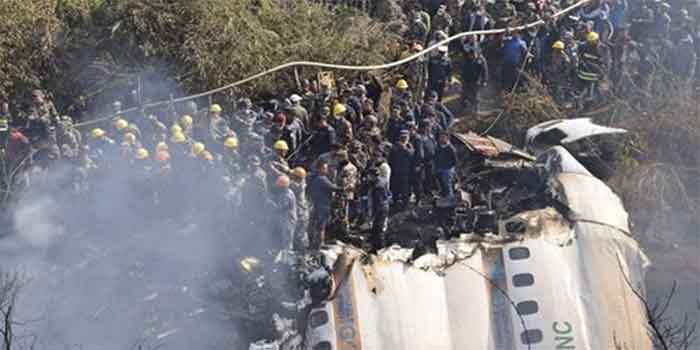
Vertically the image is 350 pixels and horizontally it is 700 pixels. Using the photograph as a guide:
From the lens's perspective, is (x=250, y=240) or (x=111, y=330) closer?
(x=111, y=330)

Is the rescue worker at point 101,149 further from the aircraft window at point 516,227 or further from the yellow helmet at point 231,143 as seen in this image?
the aircraft window at point 516,227

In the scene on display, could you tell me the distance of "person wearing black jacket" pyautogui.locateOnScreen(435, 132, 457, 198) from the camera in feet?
60.6

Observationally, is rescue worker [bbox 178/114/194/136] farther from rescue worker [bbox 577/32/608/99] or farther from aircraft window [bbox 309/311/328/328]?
rescue worker [bbox 577/32/608/99]

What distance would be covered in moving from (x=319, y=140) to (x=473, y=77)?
15.3 feet

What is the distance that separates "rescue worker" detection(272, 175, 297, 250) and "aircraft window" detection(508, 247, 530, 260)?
10.7 ft

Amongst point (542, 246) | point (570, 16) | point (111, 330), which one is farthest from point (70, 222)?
point (570, 16)

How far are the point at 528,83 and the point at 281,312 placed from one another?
909 cm

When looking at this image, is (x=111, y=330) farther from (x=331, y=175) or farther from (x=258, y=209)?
(x=331, y=175)

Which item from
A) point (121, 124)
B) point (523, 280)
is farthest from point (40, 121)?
point (523, 280)

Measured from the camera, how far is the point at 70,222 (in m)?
17.3

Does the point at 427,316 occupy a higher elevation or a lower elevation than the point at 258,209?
lower

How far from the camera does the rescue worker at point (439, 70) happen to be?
21312mm

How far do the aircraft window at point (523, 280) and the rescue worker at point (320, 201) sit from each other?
3.27m

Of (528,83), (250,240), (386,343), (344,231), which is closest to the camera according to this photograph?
(386,343)
